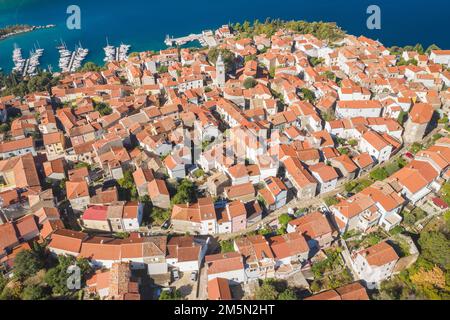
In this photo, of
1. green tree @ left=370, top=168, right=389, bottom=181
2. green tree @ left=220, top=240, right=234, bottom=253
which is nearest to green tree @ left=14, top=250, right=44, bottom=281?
green tree @ left=220, top=240, right=234, bottom=253

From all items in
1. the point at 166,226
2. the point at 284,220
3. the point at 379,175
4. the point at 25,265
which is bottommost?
the point at 166,226

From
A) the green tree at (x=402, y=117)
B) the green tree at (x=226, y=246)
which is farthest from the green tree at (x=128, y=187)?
the green tree at (x=402, y=117)

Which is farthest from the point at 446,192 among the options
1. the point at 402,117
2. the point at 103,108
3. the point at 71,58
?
the point at 71,58

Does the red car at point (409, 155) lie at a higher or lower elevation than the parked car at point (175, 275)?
higher

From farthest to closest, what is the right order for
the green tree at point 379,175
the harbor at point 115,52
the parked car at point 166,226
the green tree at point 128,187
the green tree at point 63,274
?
the harbor at point 115,52, the green tree at point 379,175, the green tree at point 128,187, the parked car at point 166,226, the green tree at point 63,274

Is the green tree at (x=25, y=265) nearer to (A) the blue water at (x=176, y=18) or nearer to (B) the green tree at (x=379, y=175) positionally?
(B) the green tree at (x=379, y=175)

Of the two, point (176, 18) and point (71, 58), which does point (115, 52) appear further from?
point (176, 18)

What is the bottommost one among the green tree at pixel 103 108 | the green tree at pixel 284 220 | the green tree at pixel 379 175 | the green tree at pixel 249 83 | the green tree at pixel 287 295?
the green tree at pixel 287 295

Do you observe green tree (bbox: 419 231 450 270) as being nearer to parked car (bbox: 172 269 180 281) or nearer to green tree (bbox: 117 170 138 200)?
parked car (bbox: 172 269 180 281)
